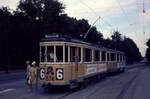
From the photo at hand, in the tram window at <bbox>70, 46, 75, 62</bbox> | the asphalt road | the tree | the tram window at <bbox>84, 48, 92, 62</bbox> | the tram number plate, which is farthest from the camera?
the tree

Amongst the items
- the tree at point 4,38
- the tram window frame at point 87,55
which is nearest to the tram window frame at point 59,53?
the tram window frame at point 87,55

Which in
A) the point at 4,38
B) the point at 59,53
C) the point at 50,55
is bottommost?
the point at 50,55

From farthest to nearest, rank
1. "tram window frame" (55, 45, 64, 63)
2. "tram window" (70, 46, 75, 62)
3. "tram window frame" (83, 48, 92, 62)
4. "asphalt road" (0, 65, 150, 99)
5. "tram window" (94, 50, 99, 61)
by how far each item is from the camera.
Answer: "tram window" (94, 50, 99, 61), "tram window frame" (83, 48, 92, 62), "tram window" (70, 46, 75, 62), "tram window frame" (55, 45, 64, 63), "asphalt road" (0, 65, 150, 99)

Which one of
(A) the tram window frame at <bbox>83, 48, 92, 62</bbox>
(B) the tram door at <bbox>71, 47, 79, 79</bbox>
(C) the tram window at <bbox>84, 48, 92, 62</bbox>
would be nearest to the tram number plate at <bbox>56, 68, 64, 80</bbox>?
(B) the tram door at <bbox>71, 47, 79, 79</bbox>

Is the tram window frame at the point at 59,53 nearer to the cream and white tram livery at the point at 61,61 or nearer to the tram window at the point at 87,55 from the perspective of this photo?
the cream and white tram livery at the point at 61,61

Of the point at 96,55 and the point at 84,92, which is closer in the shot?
the point at 84,92

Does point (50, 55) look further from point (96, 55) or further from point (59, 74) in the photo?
point (96, 55)

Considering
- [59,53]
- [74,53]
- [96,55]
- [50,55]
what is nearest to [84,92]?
[74,53]

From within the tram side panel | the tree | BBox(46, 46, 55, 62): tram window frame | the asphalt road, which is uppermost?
the tree

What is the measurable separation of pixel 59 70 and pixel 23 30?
3642cm

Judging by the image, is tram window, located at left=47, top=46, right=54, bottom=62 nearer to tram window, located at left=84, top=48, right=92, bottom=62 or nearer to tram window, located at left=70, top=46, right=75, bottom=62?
tram window, located at left=70, top=46, right=75, bottom=62

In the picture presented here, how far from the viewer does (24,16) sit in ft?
176

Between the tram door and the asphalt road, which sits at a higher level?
the tram door

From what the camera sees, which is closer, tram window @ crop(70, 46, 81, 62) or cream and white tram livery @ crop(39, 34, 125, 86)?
cream and white tram livery @ crop(39, 34, 125, 86)
